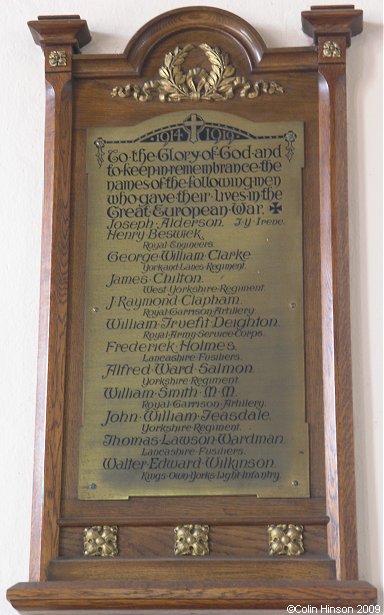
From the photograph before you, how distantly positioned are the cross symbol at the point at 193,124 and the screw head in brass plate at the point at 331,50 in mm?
372

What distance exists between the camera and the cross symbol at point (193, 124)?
2756 mm

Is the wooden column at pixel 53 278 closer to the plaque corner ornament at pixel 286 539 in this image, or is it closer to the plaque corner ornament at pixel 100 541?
the plaque corner ornament at pixel 100 541

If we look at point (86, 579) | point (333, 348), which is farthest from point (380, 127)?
point (86, 579)

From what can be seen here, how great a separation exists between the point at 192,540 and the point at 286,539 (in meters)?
0.23

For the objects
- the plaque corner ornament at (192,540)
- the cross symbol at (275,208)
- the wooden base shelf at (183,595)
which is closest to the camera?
the wooden base shelf at (183,595)

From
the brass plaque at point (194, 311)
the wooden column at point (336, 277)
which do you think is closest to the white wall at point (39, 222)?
the wooden column at point (336, 277)

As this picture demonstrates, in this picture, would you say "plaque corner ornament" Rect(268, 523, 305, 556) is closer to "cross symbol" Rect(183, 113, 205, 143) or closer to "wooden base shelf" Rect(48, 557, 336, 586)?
"wooden base shelf" Rect(48, 557, 336, 586)

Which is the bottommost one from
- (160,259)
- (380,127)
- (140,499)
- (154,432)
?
(140,499)

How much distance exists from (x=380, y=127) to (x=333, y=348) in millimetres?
621

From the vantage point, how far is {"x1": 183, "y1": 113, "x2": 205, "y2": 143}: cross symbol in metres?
2.76

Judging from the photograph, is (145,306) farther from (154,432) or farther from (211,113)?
(211,113)

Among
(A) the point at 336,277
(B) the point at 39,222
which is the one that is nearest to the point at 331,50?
(A) the point at 336,277

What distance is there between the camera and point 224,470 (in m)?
2.55

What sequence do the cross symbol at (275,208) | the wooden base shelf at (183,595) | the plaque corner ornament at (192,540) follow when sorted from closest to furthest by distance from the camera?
the wooden base shelf at (183,595) < the plaque corner ornament at (192,540) < the cross symbol at (275,208)
